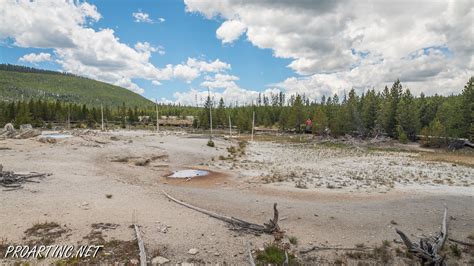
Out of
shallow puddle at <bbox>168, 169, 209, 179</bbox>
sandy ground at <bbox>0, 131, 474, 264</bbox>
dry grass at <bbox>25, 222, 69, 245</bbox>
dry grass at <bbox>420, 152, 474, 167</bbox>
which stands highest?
dry grass at <bbox>25, 222, 69, 245</bbox>

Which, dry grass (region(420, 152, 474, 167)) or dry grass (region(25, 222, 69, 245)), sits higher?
dry grass (region(25, 222, 69, 245))

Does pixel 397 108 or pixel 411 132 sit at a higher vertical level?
pixel 397 108

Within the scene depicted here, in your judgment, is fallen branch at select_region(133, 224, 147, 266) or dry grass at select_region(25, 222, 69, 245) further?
dry grass at select_region(25, 222, 69, 245)

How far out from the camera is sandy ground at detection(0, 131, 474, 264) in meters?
10.6

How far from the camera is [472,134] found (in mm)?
53406

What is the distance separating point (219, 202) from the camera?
51.5 ft

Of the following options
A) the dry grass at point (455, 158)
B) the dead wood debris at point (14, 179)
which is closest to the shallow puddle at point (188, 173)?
the dead wood debris at point (14, 179)

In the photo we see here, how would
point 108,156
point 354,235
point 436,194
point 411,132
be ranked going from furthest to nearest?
point 411,132, point 108,156, point 436,194, point 354,235

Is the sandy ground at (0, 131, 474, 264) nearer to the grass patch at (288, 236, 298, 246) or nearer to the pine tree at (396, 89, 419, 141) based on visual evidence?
the grass patch at (288, 236, 298, 246)

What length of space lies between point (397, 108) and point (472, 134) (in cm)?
1868

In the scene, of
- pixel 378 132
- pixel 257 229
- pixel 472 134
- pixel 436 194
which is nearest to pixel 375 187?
pixel 436 194

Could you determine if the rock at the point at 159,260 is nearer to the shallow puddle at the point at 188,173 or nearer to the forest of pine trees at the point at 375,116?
the shallow puddle at the point at 188,173

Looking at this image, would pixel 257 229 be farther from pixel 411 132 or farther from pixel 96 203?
pixel 411 132

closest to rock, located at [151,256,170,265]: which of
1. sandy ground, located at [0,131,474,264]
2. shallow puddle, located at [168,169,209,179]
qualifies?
sandy ground, located at [0,131,474,264]
